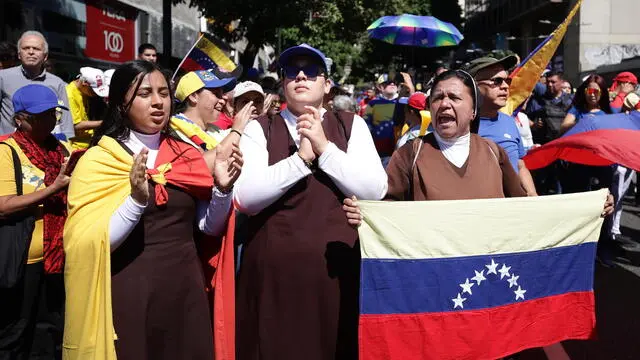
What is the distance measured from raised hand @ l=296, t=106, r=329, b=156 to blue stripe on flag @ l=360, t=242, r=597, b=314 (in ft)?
2.12

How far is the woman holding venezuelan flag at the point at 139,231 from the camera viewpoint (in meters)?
3.00

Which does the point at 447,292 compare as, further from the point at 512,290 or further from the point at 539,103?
the point at 539,103

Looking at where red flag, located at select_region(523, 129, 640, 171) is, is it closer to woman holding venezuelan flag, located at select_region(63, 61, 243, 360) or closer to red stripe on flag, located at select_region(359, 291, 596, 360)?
red stripe on flag, located at select_region(359, 291, 596, 360)

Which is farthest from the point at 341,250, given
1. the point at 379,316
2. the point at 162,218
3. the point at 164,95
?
the point at 164,95

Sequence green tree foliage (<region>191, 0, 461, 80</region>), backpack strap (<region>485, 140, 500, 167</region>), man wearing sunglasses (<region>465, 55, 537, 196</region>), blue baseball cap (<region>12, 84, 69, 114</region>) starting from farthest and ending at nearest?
green tree foliage (<region>191, 0, 461, 80</region>) < man wearing sunglasses (<region>465, 55, 537, 196</region>) < blue baseball cap (<region>12, 84, 69, 114</region>) < backpack strap (<region>485, 140, 500, 167</region>)

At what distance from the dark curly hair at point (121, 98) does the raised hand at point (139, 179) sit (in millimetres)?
325

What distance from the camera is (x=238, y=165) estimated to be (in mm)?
3225

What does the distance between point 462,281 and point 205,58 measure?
2.25 metres

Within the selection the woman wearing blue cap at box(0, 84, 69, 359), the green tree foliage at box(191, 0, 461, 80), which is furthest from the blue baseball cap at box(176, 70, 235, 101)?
the green tree foliage at box(191, 0, 461, 80)

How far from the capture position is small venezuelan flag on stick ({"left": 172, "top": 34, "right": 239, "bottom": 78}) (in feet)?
14.9

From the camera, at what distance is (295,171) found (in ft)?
10.7

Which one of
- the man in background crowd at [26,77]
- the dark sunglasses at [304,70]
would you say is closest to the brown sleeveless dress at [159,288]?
the dark sunglasses at [304,70]

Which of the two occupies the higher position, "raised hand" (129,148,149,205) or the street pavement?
"raised hand" (129,148,149,205)

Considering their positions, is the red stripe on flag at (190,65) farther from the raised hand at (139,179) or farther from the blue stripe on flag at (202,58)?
the raised hand at (139,179)
